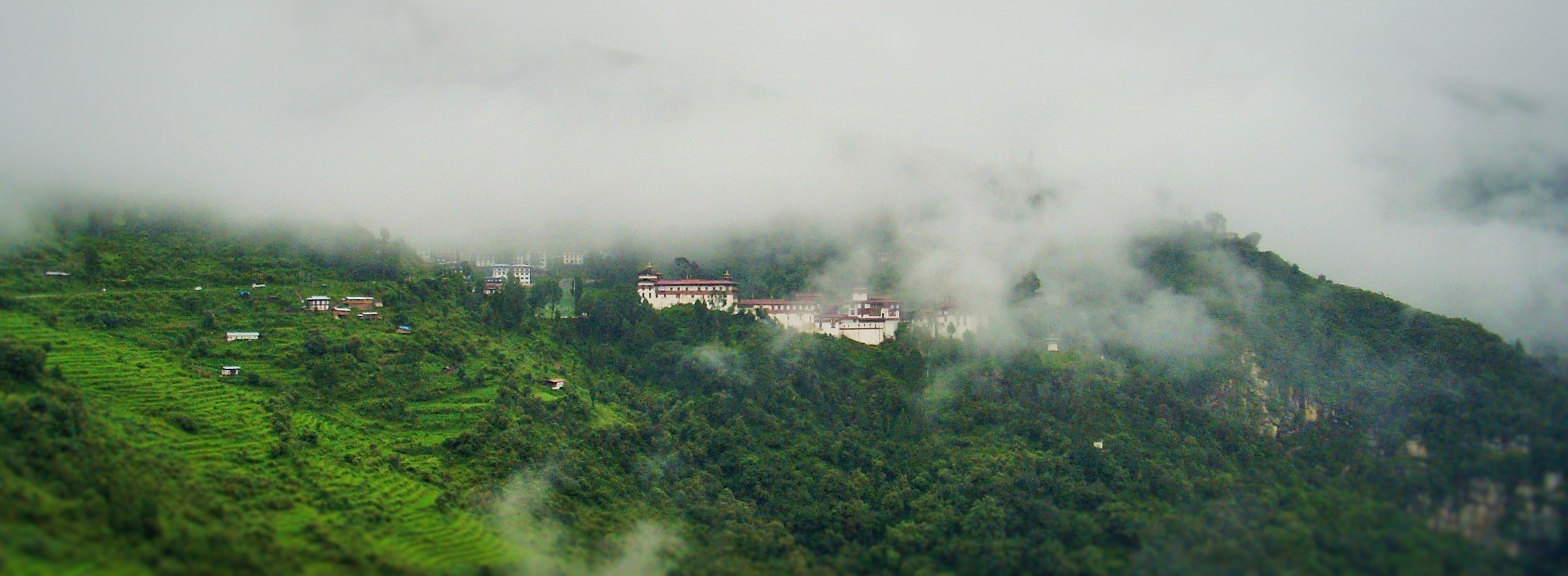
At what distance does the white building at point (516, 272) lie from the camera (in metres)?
70.2

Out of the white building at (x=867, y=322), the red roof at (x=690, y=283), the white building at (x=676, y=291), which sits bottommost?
the white building at (x=867, y=322)

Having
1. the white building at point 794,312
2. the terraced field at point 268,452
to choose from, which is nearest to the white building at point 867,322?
the white building at point 794,312

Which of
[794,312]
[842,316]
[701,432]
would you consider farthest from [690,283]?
[701,432]

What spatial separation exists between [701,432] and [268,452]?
60.8 feet

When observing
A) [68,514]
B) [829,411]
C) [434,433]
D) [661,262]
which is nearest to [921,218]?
[661,262]

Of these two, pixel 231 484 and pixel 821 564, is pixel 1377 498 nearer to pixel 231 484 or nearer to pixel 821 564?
pixel 821 564

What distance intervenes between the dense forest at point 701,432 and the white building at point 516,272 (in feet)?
22.6

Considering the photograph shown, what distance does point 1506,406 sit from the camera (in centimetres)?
3522

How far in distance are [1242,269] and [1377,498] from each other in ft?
84.2

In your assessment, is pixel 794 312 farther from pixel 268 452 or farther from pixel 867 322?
pixel 268 452

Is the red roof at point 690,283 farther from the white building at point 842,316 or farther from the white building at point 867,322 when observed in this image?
the white building at point 867,322

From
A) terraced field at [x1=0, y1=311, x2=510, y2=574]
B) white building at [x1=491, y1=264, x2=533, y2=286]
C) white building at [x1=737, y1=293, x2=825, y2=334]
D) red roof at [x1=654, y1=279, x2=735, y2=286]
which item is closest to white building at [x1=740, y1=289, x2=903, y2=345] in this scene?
white building at [x1=737, y1=293, x2=825, y2=334]

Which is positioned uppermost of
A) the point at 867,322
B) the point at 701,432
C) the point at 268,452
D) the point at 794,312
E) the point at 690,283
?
the point at 690,283

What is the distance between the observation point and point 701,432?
1939 inches
